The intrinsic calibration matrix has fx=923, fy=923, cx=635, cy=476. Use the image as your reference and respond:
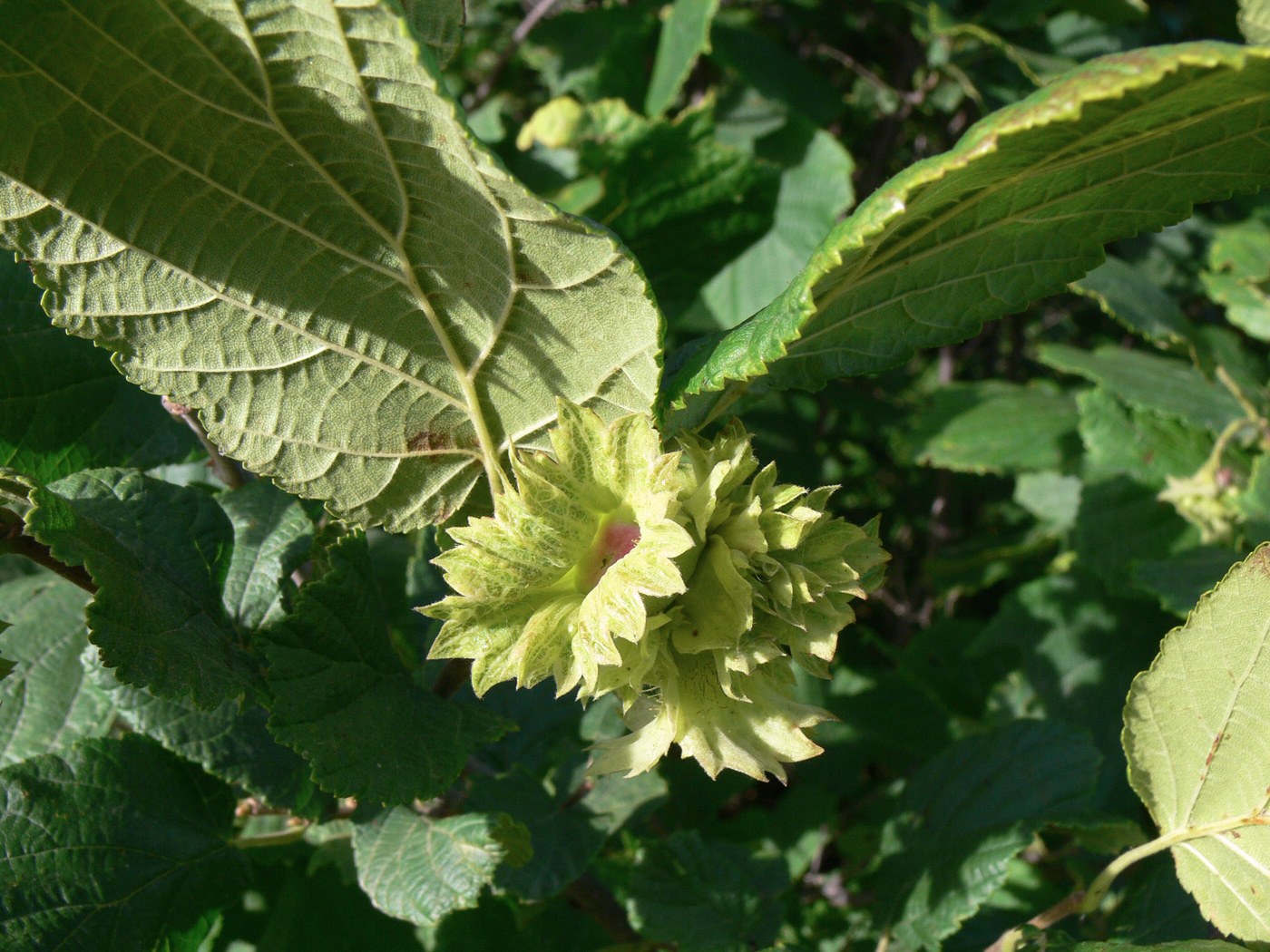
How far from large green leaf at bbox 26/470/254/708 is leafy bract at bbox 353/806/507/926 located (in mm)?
344

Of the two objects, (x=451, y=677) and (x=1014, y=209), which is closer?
(x=1014, y=209)

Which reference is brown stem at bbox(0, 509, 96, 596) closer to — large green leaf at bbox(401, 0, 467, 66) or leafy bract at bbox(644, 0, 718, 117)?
large green leaf at bbox(401, 0, 467, 66)

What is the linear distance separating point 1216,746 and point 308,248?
4.03 feet

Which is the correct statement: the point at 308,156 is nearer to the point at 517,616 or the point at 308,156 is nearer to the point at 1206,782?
the point at 517,616

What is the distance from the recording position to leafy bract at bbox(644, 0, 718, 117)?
8.23ft

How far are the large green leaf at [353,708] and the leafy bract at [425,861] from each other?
160 millimetres

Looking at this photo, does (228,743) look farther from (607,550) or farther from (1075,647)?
(1075,647)

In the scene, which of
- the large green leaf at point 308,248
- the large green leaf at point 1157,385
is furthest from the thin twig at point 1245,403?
the large green leaf at point 308,248

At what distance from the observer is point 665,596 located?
2.74 ft

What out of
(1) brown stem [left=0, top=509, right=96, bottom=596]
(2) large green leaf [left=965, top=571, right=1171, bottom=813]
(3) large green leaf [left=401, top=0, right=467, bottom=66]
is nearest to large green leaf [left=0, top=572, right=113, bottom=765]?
(1) brown stem [left=0, top=509, right=96, bottom=596]

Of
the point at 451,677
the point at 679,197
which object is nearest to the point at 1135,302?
the point at 679,197

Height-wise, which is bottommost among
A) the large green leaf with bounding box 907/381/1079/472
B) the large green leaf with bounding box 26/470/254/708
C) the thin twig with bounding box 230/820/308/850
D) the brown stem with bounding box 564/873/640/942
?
the brown stem with bounding box 564/873/640/942

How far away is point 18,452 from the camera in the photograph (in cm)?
125

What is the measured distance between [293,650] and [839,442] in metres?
3.32
